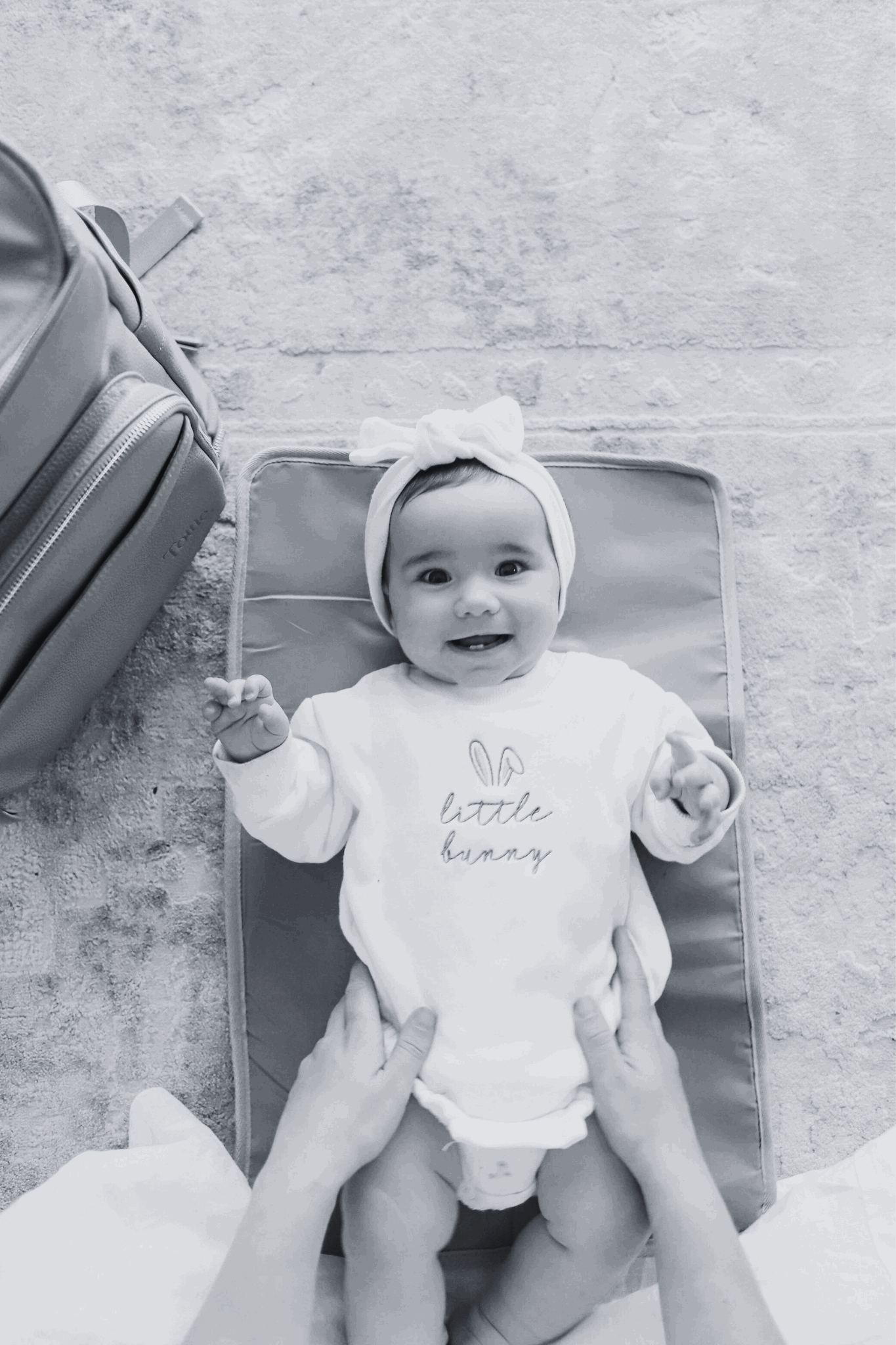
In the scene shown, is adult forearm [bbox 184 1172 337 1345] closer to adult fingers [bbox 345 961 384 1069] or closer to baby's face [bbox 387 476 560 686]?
adult fingers [bbox 345 961 384 1069]

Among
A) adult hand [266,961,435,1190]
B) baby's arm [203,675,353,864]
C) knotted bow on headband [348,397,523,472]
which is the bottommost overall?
adult hand [266,961,435,1190]

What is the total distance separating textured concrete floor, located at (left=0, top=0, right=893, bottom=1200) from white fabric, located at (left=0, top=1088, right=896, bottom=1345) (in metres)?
0.17

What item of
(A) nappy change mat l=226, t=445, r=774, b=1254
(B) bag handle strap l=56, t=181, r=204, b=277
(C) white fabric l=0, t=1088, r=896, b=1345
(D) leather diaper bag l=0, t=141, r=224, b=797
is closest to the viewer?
(D) leather diaper bag l=0, t=141, r=224, b=797

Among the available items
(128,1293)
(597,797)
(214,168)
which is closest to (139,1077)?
(128,1293)

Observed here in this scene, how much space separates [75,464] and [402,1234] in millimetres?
639

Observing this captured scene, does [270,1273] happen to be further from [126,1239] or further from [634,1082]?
[634,1082]

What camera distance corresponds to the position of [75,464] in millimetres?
832

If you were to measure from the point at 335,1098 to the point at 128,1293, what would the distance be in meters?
0.22

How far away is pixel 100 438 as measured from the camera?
0.83 m

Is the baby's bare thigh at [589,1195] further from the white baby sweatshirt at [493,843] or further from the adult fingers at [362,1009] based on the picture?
the adult fingers at [362,1009]

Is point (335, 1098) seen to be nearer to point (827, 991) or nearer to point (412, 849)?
point (412, 849)

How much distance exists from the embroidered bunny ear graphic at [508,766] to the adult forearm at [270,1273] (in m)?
0.35

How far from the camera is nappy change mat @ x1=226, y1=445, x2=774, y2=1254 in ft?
3.33

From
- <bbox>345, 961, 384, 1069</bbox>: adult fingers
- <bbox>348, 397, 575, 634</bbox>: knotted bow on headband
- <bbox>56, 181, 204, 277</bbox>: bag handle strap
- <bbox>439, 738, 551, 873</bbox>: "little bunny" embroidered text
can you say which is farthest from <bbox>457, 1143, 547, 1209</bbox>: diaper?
<bbox>56, 181, 204, 277</bbox>: bag handle strap
